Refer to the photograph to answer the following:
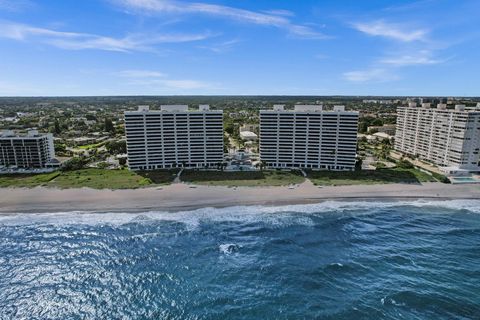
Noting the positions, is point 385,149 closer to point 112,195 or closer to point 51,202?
point 112,195

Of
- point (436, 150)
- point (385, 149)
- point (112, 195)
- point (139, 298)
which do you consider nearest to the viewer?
point (139, 298)

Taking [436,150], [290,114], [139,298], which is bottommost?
Answer: [139,298]

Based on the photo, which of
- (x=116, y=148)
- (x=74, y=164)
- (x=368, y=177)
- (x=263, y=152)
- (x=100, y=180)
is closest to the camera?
(x=100, y=180)

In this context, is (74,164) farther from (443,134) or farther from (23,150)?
(443,134)

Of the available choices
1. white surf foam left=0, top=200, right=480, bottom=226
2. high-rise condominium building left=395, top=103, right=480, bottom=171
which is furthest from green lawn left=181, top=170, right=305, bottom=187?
high-rise condominium building left=395, top=103, right=480, bottom=171

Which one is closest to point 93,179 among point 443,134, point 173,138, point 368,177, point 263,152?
point 173,138

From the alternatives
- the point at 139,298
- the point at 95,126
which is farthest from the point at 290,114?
the point at 95,126
